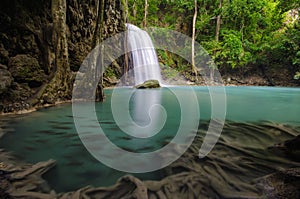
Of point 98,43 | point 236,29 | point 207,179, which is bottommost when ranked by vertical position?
point 207,179

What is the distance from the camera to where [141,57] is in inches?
574

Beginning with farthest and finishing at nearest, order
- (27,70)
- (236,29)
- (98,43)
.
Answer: (236,29) → (98,43) → (27,70)

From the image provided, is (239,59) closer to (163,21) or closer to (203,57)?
(203,57)

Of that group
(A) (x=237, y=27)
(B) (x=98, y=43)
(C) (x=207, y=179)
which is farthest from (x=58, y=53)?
(A) (x=237, y=27)

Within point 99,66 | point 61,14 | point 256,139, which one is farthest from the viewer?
point 99,66

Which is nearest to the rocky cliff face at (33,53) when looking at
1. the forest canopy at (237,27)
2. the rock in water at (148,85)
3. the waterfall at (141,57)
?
the rock in water at (148,85)

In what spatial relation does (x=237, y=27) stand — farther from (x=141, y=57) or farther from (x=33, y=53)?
(x=33, y=53)

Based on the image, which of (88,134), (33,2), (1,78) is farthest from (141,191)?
(33,2)

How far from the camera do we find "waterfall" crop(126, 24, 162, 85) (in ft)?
47.1

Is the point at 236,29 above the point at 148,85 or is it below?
above

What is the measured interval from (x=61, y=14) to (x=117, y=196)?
4.99 meters

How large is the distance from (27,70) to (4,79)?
2.81 feet

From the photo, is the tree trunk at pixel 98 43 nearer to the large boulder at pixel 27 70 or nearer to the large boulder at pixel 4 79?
the large boulder at pixel 27 70

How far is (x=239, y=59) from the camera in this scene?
16844 mm
